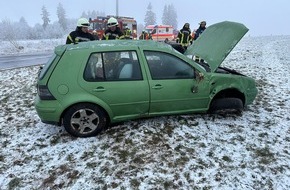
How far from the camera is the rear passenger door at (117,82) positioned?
4.32m

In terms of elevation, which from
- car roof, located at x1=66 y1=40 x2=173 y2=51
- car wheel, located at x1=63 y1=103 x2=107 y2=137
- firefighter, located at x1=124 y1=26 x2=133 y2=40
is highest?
car roof, located at x1=66 y1=40 x2=173 y2=51

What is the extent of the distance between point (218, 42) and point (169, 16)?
76.2 meters

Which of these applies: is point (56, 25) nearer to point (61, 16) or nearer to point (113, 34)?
point (61, 16)

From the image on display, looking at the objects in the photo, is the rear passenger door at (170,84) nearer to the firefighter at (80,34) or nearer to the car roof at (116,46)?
the car roof at (116,46)

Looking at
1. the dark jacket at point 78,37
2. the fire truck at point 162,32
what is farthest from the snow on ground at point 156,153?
the fire truck at point 162,32

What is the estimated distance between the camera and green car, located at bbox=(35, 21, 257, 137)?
14.0 feet

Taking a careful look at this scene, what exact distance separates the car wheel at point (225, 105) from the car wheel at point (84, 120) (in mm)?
2129

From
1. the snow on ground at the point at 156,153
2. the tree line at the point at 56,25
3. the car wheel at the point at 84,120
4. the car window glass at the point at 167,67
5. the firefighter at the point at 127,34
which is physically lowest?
the tree line at the point at 56,25

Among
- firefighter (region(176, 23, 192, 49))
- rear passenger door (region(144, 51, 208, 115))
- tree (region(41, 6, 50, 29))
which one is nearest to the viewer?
rear passenger door (region(144, 51, 208, 115))

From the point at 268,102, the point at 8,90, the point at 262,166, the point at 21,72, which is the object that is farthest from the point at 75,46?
the point at 21,72

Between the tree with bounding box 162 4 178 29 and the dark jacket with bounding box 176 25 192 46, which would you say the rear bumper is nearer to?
the dark jacket with bounding box 176 25 192 46

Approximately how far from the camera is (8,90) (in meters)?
7.48

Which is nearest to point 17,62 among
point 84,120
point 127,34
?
point 127,34

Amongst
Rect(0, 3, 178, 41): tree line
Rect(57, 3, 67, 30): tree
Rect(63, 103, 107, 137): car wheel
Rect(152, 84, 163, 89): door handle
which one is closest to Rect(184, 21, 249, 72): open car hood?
Rect(152, 84, 163, 89): door handle
